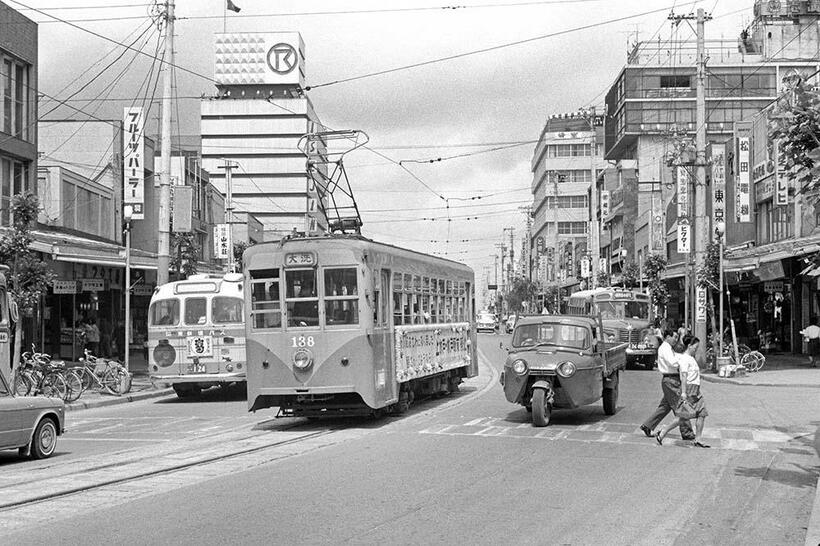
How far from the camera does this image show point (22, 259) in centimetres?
2306

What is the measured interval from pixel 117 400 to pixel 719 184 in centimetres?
3105

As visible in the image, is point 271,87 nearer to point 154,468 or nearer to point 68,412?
point 68,412

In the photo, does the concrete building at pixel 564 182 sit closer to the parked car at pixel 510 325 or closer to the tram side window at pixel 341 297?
the parked car at pixel 510 325

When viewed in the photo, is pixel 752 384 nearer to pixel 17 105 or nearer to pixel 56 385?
pixel 56 385

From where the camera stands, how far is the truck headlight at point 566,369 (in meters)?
16.1

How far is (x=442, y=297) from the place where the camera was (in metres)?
22.0

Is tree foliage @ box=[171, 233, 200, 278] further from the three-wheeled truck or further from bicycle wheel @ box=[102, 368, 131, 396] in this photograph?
the three-wheeled truck

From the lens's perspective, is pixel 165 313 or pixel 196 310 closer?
pixel 196 310

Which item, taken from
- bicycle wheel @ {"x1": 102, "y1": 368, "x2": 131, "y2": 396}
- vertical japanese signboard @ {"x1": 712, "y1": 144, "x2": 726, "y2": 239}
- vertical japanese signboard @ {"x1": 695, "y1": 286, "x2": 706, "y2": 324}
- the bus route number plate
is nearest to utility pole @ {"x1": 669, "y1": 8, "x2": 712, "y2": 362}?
vertical japanese signboard @ {"x1": 695, "y1": 286, "x2": 706, "y2": 324}

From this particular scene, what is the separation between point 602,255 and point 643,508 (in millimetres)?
80517

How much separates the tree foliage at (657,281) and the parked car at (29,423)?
38.7 m

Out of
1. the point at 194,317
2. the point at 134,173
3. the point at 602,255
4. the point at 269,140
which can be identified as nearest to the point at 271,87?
the point at 269,140

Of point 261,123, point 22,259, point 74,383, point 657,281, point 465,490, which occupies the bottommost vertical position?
point 465,490

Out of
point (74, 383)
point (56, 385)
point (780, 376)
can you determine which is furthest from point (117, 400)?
point (780, 376)
